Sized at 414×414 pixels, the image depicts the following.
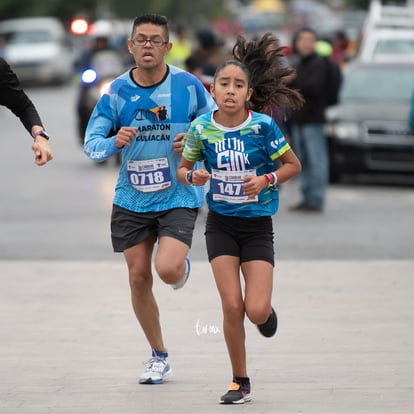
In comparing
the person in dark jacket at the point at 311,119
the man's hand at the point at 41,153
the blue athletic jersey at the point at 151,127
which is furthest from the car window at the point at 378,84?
the man's hand at the point at 41,153

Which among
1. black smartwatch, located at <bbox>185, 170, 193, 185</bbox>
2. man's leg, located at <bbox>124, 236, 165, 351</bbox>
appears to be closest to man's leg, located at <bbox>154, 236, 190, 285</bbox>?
man's leg, located at <bbox>124, 236, 165, 351</bbox>

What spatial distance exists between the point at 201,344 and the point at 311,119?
7.55 meters

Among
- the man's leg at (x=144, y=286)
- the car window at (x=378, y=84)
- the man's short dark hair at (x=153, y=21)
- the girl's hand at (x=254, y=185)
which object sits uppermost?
the man's short dark hair at (x=153, y=21)

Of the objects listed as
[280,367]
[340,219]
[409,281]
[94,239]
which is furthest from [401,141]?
[280,367]

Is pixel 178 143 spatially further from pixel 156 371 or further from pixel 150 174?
pixel 156 371

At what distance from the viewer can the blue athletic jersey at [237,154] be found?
270 inches

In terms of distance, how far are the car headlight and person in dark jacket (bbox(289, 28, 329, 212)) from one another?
7.43 ft

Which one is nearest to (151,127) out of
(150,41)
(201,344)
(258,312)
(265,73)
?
(150,41)

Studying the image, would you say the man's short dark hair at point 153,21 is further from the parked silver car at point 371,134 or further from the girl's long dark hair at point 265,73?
the parked silver car at point 371,134

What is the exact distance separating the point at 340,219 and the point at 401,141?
3.07m

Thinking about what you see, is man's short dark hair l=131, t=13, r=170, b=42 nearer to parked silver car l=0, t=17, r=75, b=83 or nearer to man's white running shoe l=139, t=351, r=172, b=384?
man's white running shoe l=139, t=351, r=172, b=384

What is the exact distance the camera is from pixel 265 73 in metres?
7.37

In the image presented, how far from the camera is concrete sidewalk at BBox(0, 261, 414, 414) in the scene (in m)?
7.04

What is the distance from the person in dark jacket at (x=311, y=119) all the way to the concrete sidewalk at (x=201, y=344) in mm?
3886
